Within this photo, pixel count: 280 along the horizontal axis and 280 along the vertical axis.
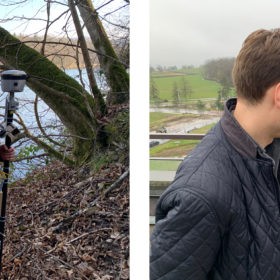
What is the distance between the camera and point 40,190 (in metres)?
1.90

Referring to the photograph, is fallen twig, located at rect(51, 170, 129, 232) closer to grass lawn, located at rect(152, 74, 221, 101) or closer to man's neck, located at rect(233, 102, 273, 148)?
grass lawn, located at rect(152, 74, 221, 101)

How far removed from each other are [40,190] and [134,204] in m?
0.54

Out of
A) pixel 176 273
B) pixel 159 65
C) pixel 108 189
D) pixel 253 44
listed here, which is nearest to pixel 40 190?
pixel 108 189

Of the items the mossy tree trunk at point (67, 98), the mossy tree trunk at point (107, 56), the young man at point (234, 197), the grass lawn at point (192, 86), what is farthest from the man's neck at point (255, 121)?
the mossy tree trunk at point (67, 98)

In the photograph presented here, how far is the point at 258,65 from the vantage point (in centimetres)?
99

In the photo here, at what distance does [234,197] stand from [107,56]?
3.64ft

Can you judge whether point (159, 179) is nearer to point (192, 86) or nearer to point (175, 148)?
point (175, 148)

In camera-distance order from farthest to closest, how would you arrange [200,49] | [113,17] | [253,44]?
[113,17]
[200,49]
[253,44]

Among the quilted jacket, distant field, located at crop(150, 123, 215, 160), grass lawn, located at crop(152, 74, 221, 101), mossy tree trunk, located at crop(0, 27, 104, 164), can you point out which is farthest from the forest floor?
the quilted jacket

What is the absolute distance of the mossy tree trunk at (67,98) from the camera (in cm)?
187

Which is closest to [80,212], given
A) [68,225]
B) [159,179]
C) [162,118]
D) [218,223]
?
[68,225]

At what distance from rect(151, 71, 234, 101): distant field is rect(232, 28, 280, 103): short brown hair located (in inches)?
19.9

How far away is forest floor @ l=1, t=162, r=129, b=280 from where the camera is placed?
182 cm

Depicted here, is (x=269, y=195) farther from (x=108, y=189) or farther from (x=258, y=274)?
(x=108, y=189)
